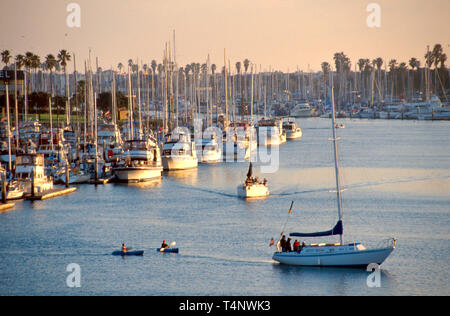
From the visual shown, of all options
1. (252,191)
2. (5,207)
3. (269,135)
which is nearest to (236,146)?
(269,135)

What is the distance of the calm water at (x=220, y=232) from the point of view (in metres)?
39.1

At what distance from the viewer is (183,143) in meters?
88.4

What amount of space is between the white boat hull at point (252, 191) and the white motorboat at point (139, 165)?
15.4m

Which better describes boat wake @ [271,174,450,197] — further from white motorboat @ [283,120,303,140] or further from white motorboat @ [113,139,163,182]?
white motorboat @ [283,120,303,140]

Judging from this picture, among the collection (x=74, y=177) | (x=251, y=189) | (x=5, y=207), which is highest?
(x=74, y=177)

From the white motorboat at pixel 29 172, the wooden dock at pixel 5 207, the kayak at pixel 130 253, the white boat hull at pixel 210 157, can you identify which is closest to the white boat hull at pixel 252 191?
the white motorboat at pixel 29 172

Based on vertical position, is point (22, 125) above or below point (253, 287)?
above

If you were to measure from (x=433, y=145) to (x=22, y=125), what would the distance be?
68.4 metres

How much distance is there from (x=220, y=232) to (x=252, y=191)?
563 inches

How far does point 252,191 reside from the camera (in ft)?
214

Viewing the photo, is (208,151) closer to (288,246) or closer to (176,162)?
(176,162)

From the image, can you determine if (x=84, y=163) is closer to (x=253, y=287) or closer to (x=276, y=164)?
(x=276, y=164)
